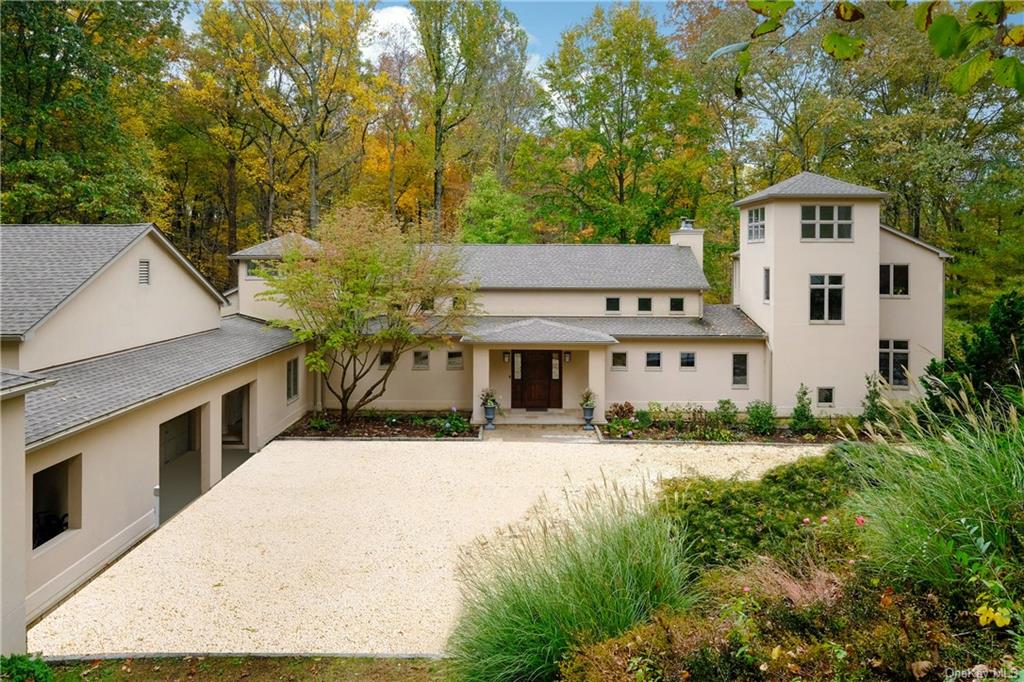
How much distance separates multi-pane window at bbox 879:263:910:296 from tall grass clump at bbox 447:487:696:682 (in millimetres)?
18340

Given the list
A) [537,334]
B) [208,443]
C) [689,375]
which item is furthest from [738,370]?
[208,443]

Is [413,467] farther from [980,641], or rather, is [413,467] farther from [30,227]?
[980,641]

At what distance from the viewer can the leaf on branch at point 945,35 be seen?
2.14 metres

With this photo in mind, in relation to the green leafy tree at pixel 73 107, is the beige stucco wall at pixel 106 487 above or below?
below

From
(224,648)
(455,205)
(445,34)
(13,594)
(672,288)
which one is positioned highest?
(445,34)

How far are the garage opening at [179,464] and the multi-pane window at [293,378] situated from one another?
9.30 feet

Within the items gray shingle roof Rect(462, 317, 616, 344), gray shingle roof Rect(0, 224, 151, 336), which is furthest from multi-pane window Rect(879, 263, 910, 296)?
gray shingle roof Rect(0, 224, 151, 336)

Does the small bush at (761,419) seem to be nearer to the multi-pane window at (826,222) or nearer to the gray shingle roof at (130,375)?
the multi-pane window at (826,222)

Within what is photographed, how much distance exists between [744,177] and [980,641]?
29157 millimetres

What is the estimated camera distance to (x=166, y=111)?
2792 centimetres

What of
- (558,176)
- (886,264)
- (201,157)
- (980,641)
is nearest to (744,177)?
(558,176)

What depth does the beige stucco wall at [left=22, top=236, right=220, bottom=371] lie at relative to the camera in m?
10.5

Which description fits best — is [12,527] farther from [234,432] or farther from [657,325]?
[657,325]

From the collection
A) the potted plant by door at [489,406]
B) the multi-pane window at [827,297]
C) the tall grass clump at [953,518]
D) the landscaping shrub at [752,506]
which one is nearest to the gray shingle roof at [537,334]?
the potted plant by door at [489,406]
